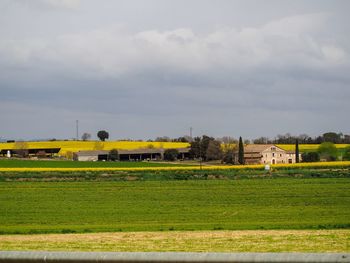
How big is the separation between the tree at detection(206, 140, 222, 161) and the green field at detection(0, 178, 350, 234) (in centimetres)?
6448

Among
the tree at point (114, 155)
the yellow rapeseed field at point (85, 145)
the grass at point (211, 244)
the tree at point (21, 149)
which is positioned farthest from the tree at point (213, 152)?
the grass at point (211, 244)

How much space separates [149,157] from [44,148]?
3139 cm

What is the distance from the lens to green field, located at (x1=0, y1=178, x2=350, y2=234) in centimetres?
2922

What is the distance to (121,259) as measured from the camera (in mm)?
4863

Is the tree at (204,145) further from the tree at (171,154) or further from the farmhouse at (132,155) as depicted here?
the farmhouse at (132,155)

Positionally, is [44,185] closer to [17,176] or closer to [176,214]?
[17,176]

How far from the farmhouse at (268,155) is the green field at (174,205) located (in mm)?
62484

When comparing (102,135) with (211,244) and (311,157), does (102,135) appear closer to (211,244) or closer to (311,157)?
(311,157)

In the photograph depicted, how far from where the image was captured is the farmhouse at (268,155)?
421 feet

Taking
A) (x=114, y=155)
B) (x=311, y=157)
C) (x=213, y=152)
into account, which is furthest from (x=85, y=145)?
(x=311, y=157)

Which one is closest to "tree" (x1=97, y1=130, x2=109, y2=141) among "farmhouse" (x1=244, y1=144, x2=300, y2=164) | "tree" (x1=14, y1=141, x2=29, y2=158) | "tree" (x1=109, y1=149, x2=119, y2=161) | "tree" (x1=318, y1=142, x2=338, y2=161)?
"tree" (x1=14, y1=141, x2=29, y2=158)

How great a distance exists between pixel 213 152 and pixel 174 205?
88.7m

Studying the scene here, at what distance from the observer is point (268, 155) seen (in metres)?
129

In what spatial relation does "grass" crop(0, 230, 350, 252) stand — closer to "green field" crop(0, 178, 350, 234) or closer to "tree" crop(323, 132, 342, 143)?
"green field" crop(0, 178, 350, 234)
